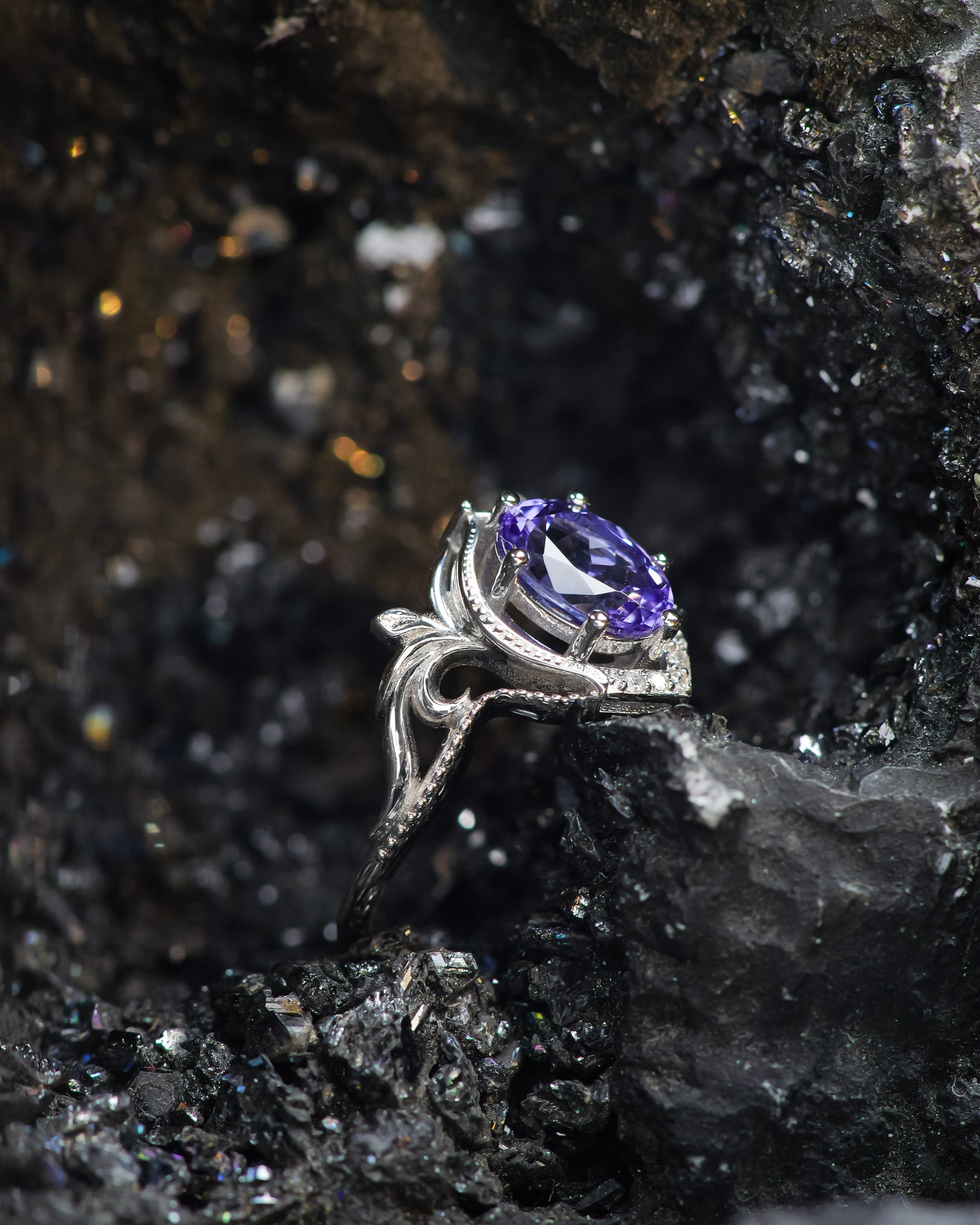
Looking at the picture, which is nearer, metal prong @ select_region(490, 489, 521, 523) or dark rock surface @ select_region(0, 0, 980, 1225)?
dark rock surface @ select_region(0, 0, 980, 1225)

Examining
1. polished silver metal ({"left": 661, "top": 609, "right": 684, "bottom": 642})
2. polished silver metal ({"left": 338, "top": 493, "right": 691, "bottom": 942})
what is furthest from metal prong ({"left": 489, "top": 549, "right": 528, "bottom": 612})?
polished silver metal ({"left": 661, "top": 609, "right": 684, "bottom": 642})

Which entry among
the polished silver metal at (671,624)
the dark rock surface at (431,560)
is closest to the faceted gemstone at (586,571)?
the polished silver metal at (671,624)

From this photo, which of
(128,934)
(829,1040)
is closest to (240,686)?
(128,934)

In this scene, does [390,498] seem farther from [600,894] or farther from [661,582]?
[600,894]

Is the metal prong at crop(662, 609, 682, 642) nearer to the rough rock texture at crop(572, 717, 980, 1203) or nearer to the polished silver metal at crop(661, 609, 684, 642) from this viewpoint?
the polished silver metal at crop(661, 609, 684, 642)

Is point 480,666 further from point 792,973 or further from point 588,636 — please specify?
point 792,973

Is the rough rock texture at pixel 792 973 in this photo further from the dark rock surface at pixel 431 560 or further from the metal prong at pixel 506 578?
the metal prong at pixel 506 578
